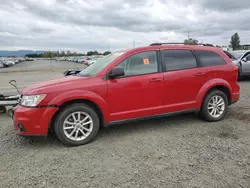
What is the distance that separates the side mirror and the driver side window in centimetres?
19

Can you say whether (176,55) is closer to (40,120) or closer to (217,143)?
(217,143)

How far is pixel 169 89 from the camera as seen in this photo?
14.8 feet

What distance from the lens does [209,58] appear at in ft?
16.5

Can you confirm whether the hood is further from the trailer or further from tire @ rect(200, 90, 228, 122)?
tire @ rect(200, 90, 228, 122)

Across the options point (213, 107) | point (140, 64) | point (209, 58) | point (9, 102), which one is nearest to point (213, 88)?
point (213, 107)

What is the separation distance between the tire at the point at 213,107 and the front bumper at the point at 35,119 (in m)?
3.10

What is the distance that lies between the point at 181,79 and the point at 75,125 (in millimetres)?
2272

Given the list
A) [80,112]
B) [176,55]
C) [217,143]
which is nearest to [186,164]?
[217,143]

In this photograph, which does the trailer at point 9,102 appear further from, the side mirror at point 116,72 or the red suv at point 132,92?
the side mirror at point 116,72

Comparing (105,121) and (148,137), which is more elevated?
(105,121)

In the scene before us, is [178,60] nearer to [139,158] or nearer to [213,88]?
[213,88]

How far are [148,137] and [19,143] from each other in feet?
7.77

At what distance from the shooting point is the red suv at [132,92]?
3797mm

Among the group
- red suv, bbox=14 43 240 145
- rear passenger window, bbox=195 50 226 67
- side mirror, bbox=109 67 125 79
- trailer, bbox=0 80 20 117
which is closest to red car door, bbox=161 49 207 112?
red suv, bbox=14 43 240 145
